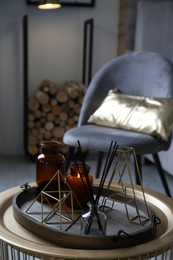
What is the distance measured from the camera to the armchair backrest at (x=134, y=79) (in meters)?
2.28

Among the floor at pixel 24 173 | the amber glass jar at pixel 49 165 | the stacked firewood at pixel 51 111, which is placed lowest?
the floor at pixel 24 173

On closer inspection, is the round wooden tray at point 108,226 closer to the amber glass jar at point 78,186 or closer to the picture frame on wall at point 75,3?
the amber glass jar at point 78,186

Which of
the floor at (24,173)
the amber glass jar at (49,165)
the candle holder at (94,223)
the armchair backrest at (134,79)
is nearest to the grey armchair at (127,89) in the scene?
the armchair backrest at (134,79)

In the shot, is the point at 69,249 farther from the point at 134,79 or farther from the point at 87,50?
the point at 87,50

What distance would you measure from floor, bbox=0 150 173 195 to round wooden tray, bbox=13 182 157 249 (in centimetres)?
124

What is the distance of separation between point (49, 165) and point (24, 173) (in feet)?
5.02

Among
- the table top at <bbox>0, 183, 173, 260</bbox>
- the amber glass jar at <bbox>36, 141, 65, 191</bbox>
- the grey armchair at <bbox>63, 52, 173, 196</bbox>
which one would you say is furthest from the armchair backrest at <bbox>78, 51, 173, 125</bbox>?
the table top at <bbox>0, 183, 173, 260</bbox>

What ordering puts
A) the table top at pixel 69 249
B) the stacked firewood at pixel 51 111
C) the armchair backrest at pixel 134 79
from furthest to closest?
the stacked firewood at pixel 51 111
the armchair backrest at pixel 134 79
the table top at pixel 69 249

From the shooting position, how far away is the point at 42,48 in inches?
122

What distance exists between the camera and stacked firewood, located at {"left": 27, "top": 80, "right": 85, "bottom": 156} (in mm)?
2992

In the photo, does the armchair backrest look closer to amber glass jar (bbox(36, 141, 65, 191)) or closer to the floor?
the floor

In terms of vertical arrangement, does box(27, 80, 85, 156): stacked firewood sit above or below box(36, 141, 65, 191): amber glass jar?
below

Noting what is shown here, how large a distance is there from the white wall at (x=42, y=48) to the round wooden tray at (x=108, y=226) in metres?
1.96

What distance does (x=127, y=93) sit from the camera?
7.97 ft
